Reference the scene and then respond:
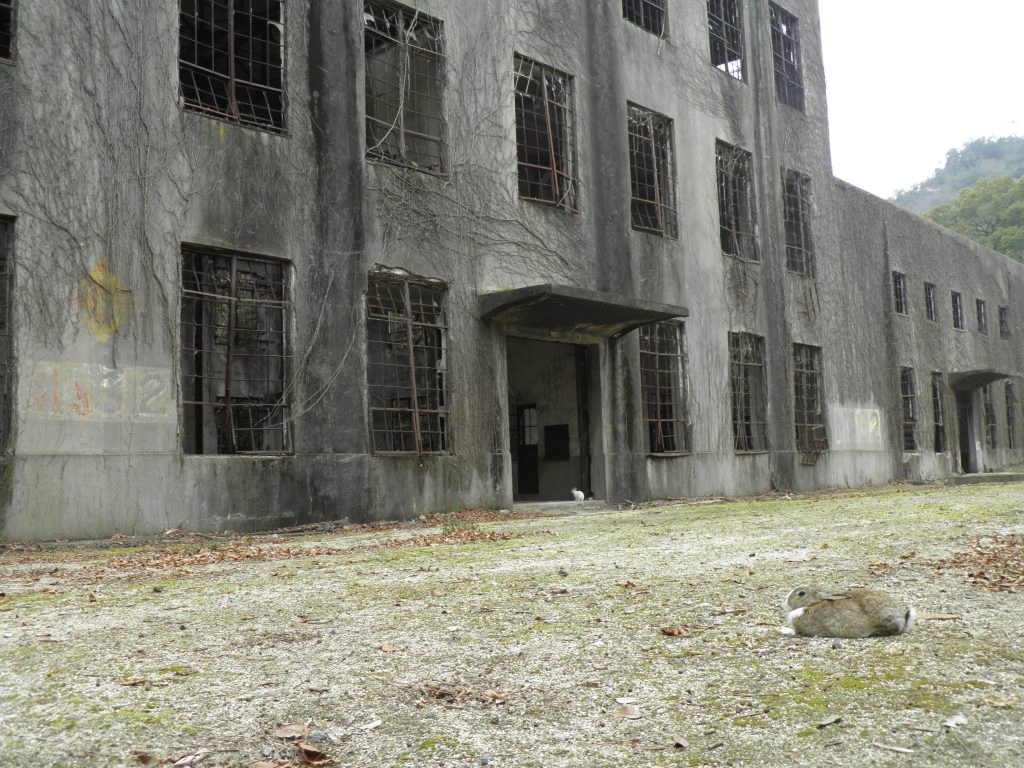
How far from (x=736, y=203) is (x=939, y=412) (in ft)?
37.0

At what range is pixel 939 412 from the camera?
84.0 feet

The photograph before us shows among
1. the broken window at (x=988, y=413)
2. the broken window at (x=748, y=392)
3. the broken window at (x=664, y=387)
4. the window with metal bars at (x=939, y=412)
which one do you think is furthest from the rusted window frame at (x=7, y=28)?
the broken window at (x=988, y=413)

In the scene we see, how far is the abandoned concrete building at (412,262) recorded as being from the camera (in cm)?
902

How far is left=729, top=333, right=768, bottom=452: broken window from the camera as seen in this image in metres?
17.2

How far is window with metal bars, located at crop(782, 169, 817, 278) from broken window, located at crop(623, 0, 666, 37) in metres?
4.78

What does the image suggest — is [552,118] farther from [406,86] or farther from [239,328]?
[239,328]

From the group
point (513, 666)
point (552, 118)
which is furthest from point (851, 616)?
point (552, 118)

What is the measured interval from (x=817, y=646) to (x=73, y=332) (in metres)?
7.73

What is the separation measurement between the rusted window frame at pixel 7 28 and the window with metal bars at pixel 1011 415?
2989cm

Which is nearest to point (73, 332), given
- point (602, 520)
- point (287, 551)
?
point (287, 551)

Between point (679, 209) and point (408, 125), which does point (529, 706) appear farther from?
Result: point (679, 209)

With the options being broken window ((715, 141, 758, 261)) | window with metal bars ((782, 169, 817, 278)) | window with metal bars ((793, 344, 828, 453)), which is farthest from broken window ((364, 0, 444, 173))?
window with metal bars ((793, 344, 828, 453))

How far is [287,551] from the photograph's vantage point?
A: 7820 millimetres

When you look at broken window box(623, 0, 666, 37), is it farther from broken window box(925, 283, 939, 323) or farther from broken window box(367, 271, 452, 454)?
broken window box(925, 283, 939, 323)
